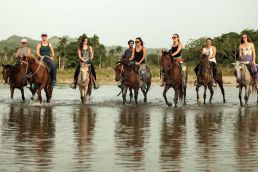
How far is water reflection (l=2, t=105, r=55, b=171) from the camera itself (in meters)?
10.0

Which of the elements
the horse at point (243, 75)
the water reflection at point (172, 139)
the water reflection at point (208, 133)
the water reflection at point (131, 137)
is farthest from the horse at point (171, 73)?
the water reflection at point (172, 139)

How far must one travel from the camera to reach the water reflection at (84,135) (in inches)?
385

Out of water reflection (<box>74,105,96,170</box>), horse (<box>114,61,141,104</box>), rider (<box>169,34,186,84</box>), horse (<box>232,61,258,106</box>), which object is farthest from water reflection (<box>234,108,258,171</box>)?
horse (<box>114,61,141,104</box>)

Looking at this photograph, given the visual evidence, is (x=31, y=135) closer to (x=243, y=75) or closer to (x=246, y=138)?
(x=246, y=138)

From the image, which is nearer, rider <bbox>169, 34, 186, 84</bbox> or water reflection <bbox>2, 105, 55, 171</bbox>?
water reflection <bbox>2, 105, 55, 171</bbox>

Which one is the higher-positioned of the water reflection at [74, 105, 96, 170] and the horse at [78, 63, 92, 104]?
the horse at [78, 63, 92, 104]

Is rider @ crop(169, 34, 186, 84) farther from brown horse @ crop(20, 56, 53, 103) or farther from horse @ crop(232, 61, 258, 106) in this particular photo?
brown horse @ crop(20, 56, 53, 103)

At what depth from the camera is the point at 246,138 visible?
12.9 m

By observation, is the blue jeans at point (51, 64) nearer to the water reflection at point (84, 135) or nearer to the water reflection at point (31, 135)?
the water reflection at point (84, 135)

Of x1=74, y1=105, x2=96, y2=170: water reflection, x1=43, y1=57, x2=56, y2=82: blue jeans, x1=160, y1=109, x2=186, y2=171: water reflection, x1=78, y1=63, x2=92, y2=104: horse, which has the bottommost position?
x1=160, y1=109, x2=186, y2=171: water reflection

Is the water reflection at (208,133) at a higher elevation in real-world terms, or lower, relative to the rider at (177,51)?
lower

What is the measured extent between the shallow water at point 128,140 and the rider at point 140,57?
227 inches

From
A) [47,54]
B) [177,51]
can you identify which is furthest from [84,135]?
[47,54]

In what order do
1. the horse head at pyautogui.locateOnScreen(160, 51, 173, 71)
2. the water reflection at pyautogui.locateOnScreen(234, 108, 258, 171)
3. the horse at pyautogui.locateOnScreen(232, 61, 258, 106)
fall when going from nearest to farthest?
the water reflection at pyautogui.locateOnScreen(234, 108, 258, 171) → the horse head at pyautogui.locateOnScreen(160, 51, 173, 71) → the horse at pyautogui.locateOnScreen(232, 61, 258, 106)
